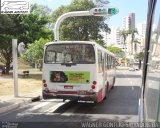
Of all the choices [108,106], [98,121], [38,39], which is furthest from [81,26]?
[98,121]

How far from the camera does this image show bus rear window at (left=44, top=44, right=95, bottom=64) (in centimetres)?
1275

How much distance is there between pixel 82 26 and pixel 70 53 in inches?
1187

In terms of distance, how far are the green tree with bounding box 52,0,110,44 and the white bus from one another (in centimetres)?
2917

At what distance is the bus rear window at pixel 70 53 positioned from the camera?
41.8 feet

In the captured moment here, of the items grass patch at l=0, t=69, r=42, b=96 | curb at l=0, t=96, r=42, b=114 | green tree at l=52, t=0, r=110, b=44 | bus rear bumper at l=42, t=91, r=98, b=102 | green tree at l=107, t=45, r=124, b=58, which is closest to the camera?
bus rear bumper at l=42, t=91, r=98, b=102

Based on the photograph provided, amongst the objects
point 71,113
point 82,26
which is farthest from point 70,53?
point 82,26

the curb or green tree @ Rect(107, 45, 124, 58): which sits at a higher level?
green tree @ Rect(107, 45, 124, 58)

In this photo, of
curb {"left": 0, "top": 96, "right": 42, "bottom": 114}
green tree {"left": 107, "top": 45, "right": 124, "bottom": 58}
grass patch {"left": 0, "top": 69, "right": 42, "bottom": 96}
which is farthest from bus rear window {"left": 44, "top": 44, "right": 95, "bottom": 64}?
green tree {"left": 107, "top": 45, "right": 124, "bottom": 58}

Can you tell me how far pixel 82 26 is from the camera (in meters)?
42.8

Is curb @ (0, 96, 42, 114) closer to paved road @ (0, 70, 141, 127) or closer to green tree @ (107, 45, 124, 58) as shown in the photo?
paved road @ (0, 70, 141, 127)

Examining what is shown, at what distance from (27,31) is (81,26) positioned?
934 cm

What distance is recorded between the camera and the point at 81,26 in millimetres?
42875

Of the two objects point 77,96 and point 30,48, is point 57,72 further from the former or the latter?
point 30,48

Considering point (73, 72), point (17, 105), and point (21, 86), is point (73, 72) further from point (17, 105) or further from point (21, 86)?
point (21, 86)
